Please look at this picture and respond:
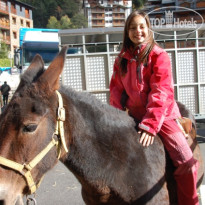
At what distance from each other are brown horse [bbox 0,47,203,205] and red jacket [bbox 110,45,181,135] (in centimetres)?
20

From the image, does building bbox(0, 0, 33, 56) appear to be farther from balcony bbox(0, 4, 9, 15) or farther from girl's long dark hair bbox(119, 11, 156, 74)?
girl's long dark hair bbox(119, 11, 156, 74)

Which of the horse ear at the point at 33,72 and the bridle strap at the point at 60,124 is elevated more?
the horse ear at the point at 33,72

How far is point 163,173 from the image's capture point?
208 centimetres

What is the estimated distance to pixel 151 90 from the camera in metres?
2.16

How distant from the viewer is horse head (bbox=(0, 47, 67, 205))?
1.50 meters

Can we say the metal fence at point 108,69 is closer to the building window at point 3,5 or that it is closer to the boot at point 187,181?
the boot at point 187,181

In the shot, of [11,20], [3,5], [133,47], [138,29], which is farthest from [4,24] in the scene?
[138,29]

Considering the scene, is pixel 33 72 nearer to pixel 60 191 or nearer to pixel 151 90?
pixel 151 90

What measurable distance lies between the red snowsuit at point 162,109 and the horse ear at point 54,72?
0.78 metres

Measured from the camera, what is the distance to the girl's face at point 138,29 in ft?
7.73

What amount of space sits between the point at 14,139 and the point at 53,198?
3110 mm

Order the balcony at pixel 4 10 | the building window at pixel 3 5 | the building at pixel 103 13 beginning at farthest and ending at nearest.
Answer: the building at pixel 103 13
the building window at pixel 3 5
the balcony at pixel 4 10

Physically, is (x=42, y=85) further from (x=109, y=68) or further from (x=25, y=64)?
(x=25, y=64)

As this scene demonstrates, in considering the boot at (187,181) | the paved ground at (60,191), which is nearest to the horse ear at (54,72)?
the boot at (187,181)
